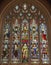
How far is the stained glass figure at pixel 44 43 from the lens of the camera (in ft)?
31.0

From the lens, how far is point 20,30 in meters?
10.0

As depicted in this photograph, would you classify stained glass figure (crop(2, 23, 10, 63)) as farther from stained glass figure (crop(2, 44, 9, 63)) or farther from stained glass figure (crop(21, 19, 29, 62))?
stained glass figure (crop(21, 19, 29, 62))

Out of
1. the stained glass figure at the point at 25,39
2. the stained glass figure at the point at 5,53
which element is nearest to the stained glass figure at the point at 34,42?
the stained glass figure at the point at 25,39

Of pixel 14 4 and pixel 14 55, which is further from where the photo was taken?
pixel 14 4

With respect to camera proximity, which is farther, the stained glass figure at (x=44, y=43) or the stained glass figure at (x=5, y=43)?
the stained glass figure at (x=5, y=43)

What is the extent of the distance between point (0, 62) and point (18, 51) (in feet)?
3.37

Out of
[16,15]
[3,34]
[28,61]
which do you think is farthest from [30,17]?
[28,61]

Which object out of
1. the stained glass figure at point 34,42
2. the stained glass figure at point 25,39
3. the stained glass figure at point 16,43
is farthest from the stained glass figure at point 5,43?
the stained glass figure at point 34,42

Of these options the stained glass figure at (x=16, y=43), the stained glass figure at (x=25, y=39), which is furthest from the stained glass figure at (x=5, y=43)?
the stained glass figure at (x=25, y=39)

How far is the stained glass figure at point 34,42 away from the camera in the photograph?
9.47 m

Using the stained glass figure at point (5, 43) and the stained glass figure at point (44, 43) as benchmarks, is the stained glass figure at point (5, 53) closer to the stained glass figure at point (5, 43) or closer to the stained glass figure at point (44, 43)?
the stained glass figure at point (5, 43)

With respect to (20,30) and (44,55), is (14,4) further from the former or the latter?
(44,55)

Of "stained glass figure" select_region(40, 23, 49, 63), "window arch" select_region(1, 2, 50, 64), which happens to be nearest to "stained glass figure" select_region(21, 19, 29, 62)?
"window arch" select_region(1, 2, 50, 64)

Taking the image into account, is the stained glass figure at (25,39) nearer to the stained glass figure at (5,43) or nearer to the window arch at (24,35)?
the window arch at (24,35)
